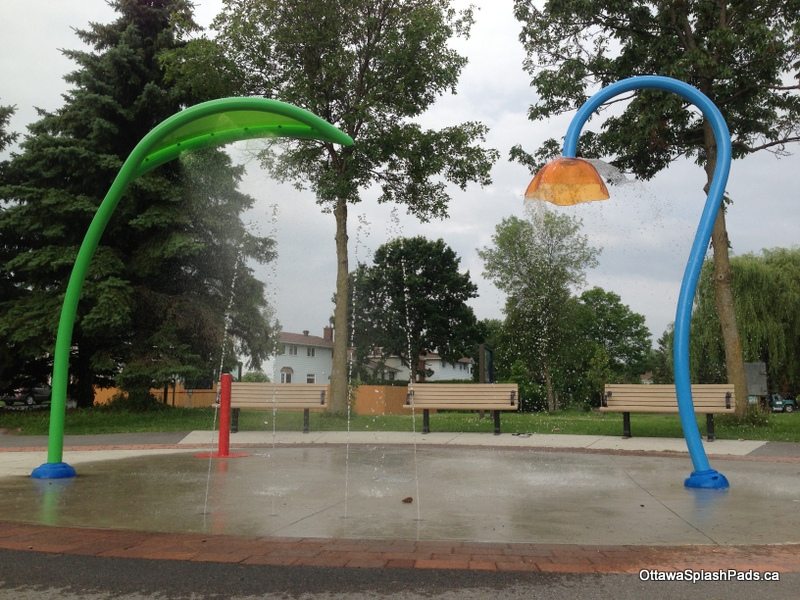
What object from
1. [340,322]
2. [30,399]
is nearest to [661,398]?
[340,322]

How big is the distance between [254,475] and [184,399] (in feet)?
113

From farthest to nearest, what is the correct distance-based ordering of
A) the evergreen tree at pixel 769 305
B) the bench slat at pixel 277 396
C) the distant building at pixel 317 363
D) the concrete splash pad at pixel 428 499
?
1. the distant building at pixel 317 363
2. the evergreen tree at pixel 769 305
3. the bench slat at pixel 277 396
4. the concrete splash pad at pixel 428 499

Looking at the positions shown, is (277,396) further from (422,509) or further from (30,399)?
(30,399)

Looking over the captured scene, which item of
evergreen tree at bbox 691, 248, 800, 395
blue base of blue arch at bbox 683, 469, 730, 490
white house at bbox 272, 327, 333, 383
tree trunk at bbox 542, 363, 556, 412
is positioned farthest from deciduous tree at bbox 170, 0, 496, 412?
white house at bbox 272, 327, 333, 383

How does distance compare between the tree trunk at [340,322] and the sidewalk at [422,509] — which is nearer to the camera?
the sidewalk at [422,509]

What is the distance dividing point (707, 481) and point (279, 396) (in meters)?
8.39

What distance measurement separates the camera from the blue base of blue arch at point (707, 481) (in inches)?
271

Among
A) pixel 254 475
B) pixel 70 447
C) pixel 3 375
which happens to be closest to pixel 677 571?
pixel 254 475

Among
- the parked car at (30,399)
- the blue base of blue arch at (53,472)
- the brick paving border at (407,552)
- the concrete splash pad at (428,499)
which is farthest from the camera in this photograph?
the parked car at (30,399)

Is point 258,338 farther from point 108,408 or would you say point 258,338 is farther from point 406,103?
point 406,103

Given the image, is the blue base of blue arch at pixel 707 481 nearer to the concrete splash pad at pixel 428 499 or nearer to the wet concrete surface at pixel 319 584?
the concrete splash pad at pixel 428 499

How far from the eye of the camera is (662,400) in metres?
11.9

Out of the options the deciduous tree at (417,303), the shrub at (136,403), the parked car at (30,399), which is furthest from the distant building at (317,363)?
the shrub at (136,403)

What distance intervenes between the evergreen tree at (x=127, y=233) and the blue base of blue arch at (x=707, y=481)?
14.9 m
